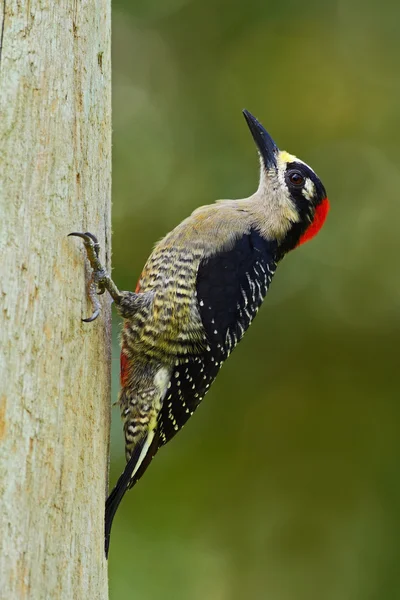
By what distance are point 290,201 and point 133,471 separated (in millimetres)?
1685

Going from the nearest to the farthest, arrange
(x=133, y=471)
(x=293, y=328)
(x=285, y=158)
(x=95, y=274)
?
(x=95, y=274) → (x=133, y=471) → (x=285, y=158) → (x=293, y=328)

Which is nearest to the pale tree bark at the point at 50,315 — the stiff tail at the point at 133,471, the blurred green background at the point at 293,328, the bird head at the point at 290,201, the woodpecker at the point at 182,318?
the stiff tail at the point at 133,471

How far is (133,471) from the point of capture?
3.55 m

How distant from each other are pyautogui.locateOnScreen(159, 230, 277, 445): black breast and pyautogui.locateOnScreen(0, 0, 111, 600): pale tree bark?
746 millimetres

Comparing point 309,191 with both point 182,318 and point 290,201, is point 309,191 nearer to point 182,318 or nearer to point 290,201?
point 290,201

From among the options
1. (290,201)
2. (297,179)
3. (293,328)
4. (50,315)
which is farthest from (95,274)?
(293,328)

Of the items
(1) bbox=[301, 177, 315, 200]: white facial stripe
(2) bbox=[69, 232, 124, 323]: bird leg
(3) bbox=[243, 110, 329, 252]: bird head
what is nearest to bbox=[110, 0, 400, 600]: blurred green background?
(3) bbox=[243, 110, 329, 252]: bird head

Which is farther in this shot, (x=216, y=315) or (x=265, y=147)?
(x=265, y=147)

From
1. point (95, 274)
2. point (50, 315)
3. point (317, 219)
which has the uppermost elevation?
point (317, 219)

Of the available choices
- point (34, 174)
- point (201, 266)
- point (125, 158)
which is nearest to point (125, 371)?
point (201, 266)

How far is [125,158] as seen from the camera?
6895 mm

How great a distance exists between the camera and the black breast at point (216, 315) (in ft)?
12.5

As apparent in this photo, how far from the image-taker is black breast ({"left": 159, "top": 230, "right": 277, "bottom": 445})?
150 inches

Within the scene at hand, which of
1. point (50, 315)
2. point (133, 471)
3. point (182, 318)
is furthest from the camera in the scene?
point (182, 318)
